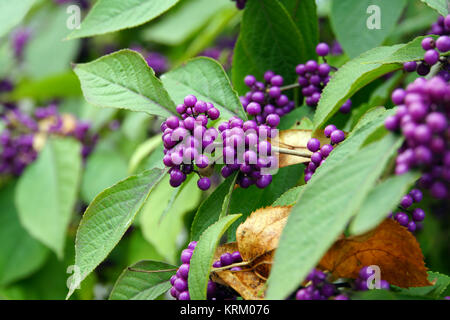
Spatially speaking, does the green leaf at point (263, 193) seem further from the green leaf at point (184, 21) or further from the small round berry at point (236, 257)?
the green leaf at point (184, 21)

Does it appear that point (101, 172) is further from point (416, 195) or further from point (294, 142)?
point (416, 195)

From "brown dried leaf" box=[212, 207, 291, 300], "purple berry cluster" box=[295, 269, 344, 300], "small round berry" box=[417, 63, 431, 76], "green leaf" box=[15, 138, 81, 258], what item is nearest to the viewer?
"purple berry cluster" box=[295, 269, 344, 300]

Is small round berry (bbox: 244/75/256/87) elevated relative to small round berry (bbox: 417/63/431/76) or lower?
lower

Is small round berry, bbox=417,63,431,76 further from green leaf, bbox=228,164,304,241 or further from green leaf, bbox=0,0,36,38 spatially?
green leaf, bbox=0,0,36,38

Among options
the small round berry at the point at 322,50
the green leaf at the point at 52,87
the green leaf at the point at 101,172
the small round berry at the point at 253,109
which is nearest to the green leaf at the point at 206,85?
the small round berry at the point at 253,109

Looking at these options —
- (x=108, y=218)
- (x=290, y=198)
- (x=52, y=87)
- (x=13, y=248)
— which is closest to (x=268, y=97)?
(x=290, y=198)

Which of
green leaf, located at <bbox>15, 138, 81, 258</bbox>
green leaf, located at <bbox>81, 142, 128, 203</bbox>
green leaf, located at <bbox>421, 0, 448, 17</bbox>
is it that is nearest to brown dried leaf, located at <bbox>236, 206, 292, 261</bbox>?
green leaf, located at <bbox>421, 0, 448, 17</bbox>
